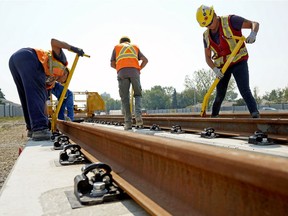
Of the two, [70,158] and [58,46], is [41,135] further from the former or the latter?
[70,158]

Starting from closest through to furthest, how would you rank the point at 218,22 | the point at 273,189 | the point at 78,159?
the point at 273,189 → the point at 78,159 → the point at 218,22

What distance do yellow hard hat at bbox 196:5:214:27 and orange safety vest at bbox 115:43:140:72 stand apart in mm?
1429

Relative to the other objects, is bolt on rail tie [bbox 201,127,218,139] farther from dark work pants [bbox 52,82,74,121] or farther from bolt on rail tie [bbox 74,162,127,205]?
dark work pants [bbox 52,82,74,121]

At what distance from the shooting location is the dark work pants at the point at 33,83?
4.73m

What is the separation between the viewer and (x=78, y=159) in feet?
9.37

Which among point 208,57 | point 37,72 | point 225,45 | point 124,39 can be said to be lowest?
point 37,72

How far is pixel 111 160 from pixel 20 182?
29.1 inches

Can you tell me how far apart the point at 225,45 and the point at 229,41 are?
106 mm

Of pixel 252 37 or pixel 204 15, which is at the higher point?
pixel 204 15

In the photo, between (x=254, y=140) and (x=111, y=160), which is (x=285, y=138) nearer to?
(x=254, y=140)

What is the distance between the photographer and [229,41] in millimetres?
5332

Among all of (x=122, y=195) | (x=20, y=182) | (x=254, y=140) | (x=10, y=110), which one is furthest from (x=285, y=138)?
(x=10, y=110)

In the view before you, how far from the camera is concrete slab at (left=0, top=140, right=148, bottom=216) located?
1493 millimetres

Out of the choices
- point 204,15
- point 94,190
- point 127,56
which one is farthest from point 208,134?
point 94,190
